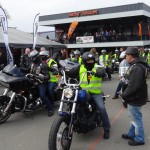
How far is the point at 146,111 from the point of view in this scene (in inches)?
290

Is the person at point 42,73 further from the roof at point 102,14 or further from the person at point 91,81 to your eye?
the roof at point 102,14

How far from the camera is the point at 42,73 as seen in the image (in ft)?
23.6

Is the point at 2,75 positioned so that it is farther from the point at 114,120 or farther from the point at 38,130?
the point at 114,120

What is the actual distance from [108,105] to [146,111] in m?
1.28

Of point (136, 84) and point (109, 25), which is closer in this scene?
point (136, 84)

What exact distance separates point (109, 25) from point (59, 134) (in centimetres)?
2857

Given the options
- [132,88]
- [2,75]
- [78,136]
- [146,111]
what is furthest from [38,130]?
[146,111]

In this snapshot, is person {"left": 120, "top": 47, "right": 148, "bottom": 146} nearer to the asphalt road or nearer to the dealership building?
the asphalt road

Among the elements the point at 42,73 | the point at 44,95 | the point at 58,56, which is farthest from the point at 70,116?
the point at 58,56

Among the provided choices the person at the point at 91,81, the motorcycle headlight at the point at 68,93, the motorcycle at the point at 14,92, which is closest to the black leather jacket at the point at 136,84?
the person at the point at 91,81

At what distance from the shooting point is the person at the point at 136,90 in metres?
4.62

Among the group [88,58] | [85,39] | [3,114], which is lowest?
[3,114]

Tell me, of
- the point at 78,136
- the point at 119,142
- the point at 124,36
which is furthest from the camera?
the point at 124,36

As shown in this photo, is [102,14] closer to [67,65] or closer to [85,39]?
[85,39]
